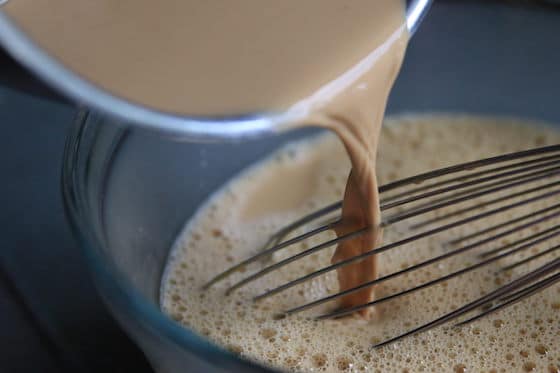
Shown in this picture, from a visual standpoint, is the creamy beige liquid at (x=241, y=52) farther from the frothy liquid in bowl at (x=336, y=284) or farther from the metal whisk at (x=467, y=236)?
the frothy liquid in bowl at (x=336, y=284)

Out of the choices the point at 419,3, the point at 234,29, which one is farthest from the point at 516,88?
the point at 234,29

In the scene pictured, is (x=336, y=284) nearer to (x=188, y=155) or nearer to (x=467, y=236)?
(x=467, y=236)

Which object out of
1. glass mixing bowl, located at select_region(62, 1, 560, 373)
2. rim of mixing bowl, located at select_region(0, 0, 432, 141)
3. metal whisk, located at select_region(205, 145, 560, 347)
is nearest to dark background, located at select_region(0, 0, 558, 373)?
glass mixing bowl, located at select_region(62, 1, 560, 373)

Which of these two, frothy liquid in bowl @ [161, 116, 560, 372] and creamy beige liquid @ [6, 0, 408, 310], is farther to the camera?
frothy liquid in bowl @ [161, 116, 560, 372]

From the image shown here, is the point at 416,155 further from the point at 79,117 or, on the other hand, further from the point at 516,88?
the point at 79,117

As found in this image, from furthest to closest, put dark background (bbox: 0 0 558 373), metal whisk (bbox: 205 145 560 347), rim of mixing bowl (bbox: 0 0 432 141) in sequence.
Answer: dark background (bbox: 0 0 558 373)
metal whisk (bbox: 205 145 560 347)
rim of mixing bowl (bbox: 0 0 432 141)

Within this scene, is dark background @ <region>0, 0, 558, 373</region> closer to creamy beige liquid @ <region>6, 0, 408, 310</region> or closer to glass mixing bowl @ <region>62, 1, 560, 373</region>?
glass mixing bowl @ <region>62, 1, 560, 373</region>
